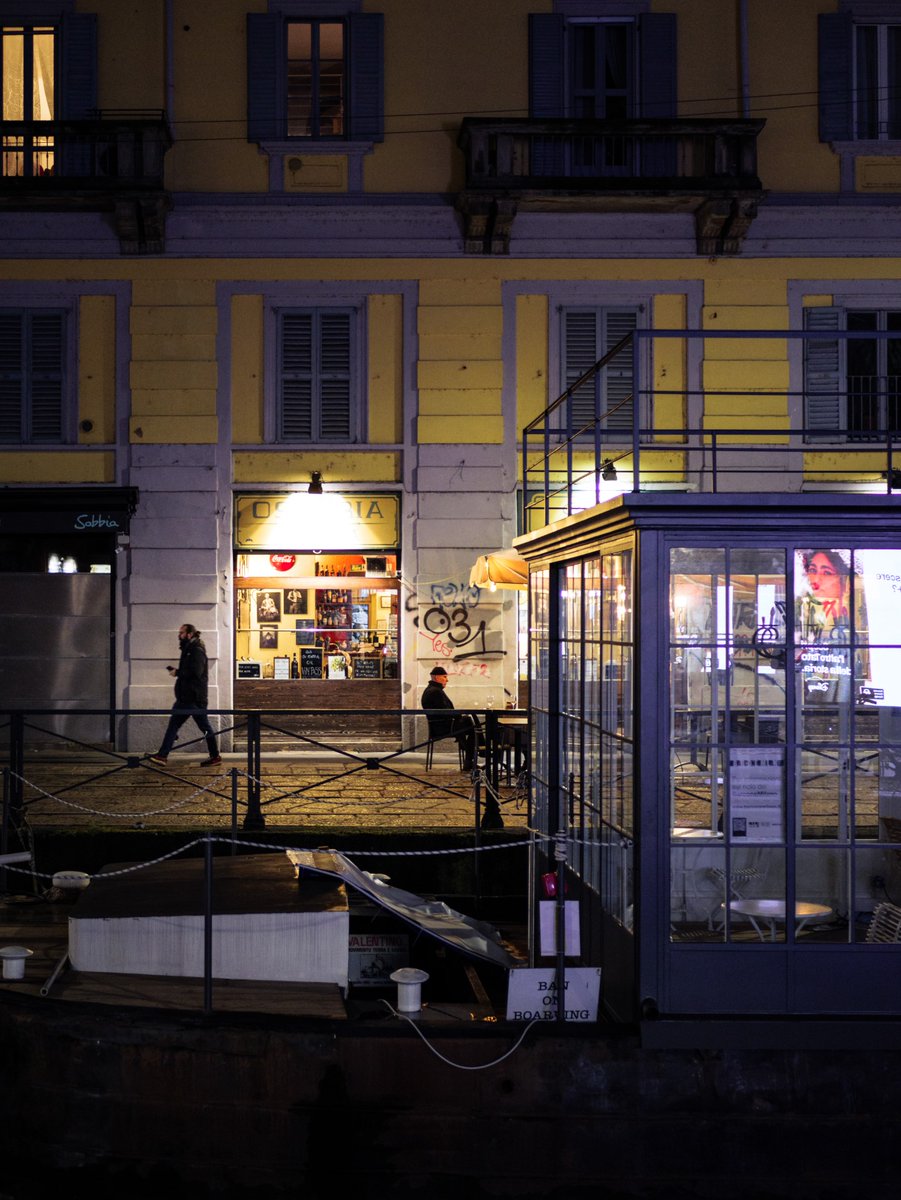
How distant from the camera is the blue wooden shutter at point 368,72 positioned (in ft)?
58.6

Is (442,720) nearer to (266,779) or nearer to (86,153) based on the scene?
(266,779)

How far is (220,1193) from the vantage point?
677 centimetres

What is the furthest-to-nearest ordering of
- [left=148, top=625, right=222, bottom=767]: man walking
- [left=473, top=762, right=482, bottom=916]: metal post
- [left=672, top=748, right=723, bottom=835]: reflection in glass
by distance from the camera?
Result: [left=148, top=625, right=222, bottom=767]: man walking, [left=473, top=762, right=482, bottom=916]: metal post, [left=672, top=748, right=723, bottom=835]: reflection in glass

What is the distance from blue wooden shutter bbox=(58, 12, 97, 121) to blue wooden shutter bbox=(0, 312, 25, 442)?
9.71ft

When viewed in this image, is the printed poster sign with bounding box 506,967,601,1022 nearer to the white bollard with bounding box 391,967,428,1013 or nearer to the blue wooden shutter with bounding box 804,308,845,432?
the white bollard with bounding box 391,967,428,1013

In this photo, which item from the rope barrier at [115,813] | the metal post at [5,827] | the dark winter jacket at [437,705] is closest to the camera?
the metal post at [5,827]

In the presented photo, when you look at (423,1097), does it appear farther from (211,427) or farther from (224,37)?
(224,37)

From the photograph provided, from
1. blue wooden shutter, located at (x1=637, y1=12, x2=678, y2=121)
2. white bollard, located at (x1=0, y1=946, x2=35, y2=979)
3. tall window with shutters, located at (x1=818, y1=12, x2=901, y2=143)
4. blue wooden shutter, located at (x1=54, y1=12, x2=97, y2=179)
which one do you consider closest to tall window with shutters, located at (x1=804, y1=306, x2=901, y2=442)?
tall window with shutters, located at (x1=818, y1=12, x2=901, y2=143)

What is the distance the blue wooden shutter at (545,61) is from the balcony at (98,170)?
5156 millimetres

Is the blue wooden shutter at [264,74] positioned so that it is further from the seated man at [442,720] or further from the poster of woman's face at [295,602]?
the seated man at [442,720]

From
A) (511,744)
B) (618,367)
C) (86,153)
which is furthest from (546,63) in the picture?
(511,744)

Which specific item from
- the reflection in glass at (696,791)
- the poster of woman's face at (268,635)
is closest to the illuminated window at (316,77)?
the poster of woman's face at (268,635)

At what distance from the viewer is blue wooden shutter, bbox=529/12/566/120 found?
58.4ft

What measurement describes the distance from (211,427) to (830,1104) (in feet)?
43.7
